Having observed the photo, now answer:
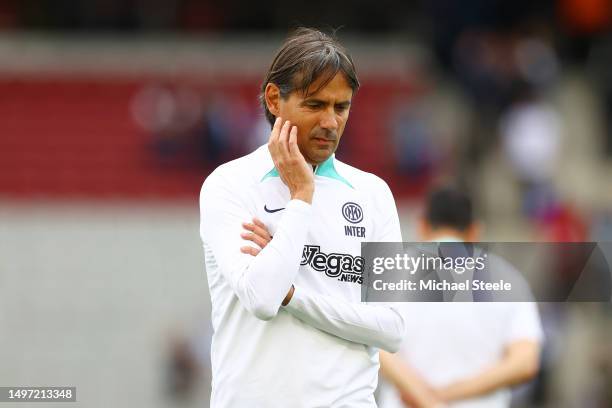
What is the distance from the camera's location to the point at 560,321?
43.7ft

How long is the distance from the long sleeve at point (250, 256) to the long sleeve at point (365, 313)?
0.39 ft

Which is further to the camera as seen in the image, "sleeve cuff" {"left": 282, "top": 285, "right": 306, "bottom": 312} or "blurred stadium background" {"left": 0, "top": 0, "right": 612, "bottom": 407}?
"blurred stadium background" {"left": 0, "top": 0, "right": 612, "bottom": 407}

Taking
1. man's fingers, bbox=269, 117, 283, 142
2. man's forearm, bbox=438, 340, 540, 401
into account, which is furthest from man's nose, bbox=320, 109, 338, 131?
man's forearm, bbox=438, 340, 540, 401

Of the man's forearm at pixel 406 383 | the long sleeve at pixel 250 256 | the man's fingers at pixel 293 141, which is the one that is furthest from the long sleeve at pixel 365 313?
the man's forearm at pixel 406 383

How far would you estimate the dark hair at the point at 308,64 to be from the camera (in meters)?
3.59

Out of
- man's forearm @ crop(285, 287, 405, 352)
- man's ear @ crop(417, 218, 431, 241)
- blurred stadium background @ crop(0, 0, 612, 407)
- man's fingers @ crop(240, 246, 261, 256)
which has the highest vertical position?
blurred stadium background @ crop(0, 0, 612, 407)

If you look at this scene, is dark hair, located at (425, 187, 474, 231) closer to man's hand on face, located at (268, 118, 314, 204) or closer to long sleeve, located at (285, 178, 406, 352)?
long sleeve, located at (285, 178, 406, 352)

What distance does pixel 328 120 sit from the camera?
3588mm

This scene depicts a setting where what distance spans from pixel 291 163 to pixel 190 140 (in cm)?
1331

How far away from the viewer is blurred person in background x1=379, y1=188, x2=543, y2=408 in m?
4.92

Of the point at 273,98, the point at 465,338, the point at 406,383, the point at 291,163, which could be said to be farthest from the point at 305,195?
the point at 465,338

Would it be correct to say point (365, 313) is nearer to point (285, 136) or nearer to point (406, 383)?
point (285, 136)

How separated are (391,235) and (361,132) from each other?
45.1 ft

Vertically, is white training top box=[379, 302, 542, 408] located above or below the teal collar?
below
